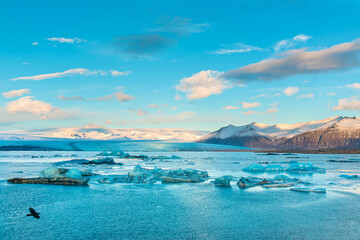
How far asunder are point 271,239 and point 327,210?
4021mm

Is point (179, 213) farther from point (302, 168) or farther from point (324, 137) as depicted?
Result: point (324, 137)

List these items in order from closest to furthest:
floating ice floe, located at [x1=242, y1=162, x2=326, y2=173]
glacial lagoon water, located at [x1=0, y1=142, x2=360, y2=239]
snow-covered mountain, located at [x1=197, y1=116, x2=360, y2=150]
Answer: glacial lagoon water, located at [x1=0, y1=142, x2=360, y2=239] → floating ice floe, located at [x1=242, y1=162, x2=326, y2=173] → snow-covered mountain, located at [x1=197, y1=116, x2=360, y2=150]

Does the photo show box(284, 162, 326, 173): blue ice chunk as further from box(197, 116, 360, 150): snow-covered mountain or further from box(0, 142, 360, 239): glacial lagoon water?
box(197, 116, 360, 150): snow-covered mountain

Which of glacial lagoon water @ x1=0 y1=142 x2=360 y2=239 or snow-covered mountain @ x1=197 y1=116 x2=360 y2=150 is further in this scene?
snow-covered mountain @ x1=197 y1=116 x2=360 y2=150

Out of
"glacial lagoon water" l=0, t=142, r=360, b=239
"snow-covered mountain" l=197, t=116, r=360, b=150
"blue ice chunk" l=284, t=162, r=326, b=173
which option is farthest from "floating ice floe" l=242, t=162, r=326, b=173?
"snow-covered mountain" l=197, t=116, r=360, b=150

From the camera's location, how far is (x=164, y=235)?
732 cm

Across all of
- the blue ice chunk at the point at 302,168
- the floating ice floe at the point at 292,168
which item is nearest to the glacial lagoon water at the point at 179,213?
the floating ice floe at the point at 292,168

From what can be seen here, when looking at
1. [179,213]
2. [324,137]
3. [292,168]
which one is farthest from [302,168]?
[324,137]

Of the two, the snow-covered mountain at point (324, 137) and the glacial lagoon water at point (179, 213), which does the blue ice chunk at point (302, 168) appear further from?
the snow-covered mountain at point (324, 137)

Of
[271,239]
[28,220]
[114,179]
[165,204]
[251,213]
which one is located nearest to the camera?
[271,239]

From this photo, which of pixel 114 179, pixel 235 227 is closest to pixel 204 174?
pixel 114 179

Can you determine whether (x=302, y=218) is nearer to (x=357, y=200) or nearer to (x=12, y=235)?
(x=357, y=200)

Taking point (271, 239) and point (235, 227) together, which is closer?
point (271, 239)

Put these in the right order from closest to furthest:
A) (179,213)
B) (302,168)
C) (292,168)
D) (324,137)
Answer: (179,213)
(302,168)
(292,168)
(324,137)
